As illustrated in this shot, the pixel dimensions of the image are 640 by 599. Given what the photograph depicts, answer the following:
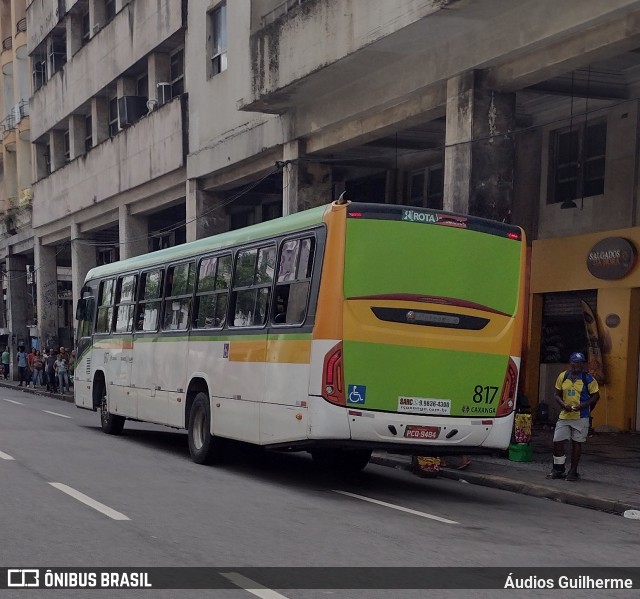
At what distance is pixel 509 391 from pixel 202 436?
15.5ft

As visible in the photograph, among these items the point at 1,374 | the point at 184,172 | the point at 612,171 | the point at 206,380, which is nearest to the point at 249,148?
the point at 184,172

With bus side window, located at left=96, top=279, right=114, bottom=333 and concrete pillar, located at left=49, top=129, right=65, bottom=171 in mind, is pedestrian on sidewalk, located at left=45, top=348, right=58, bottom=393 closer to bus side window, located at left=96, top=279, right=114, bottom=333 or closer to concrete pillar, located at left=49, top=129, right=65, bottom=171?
concrete pillar, located at left=49, top=129, right=65, bottom=171

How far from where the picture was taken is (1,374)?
54.9 m

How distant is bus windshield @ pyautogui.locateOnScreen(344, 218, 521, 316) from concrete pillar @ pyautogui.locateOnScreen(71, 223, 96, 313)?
3123cm

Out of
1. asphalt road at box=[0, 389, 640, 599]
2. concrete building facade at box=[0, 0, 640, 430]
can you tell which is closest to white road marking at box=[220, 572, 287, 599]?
asphalt road at box=[0, 389, 640, 599]

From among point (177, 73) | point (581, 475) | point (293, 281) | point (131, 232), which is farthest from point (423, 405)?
point (131, 232)

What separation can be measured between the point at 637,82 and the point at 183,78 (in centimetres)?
1549

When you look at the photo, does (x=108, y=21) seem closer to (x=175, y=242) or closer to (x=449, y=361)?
(x=175, y=242)

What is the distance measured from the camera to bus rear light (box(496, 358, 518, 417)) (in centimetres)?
1242

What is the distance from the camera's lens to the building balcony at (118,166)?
1196 inches

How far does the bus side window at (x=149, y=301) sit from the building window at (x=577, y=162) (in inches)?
379

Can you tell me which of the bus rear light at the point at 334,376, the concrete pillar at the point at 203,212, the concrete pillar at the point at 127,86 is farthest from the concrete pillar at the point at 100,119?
the bus rear light at the point at 334,376

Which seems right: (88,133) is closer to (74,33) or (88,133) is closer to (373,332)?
(74,33)

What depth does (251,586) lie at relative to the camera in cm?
688
